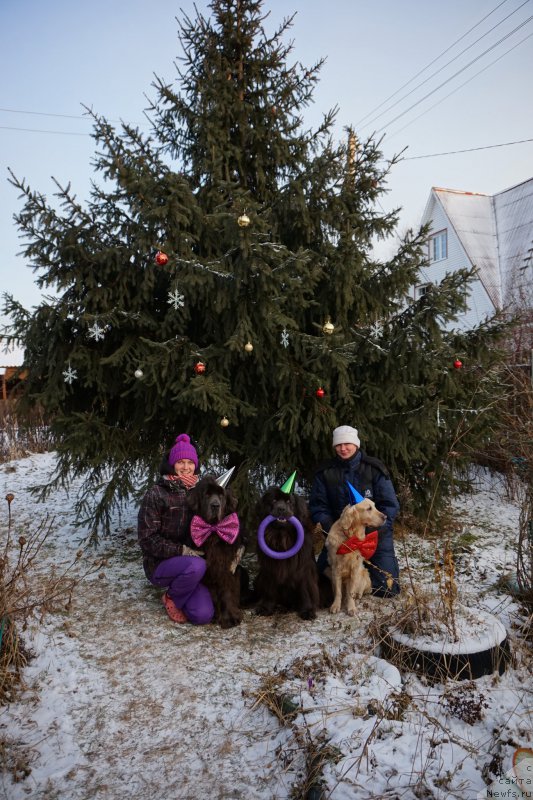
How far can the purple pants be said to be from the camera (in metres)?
3.73

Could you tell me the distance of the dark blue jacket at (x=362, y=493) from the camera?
168 inches

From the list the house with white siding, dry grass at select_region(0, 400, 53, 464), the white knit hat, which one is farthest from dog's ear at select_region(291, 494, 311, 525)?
the house with white siding

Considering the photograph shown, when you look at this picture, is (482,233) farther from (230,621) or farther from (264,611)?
(230,621)

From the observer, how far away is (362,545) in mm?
3867

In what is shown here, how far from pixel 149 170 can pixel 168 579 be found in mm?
3655

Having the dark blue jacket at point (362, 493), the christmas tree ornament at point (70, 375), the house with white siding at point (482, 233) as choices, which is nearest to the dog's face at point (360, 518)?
the dark blue jacket at point (362, 493)

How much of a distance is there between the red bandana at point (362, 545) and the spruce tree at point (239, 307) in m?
1.10

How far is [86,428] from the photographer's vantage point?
445 cm

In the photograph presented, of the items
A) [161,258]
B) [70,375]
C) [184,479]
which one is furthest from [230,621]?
[161,258]

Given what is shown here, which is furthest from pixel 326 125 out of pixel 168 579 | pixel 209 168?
pixel 168 579

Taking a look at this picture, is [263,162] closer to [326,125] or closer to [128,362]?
[326,125]

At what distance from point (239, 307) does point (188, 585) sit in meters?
2.38

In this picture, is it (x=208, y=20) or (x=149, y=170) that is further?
(x=208, y=20)

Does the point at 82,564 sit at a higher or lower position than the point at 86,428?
lower
